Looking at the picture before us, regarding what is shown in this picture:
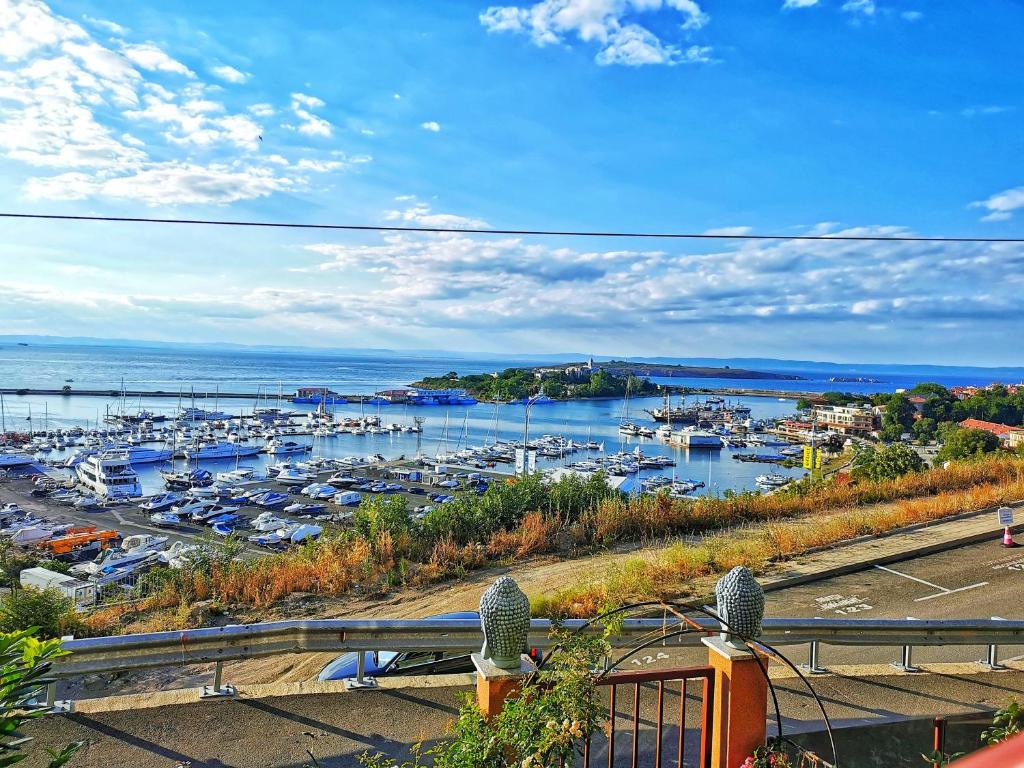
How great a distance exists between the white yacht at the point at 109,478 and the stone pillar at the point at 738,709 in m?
48.9

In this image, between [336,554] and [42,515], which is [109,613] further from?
[42,515]

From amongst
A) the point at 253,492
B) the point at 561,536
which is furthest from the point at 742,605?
the point at 253,492

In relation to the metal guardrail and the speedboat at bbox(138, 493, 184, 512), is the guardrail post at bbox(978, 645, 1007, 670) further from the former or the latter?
the speedboat at bbox(138, 493, 184, 512)

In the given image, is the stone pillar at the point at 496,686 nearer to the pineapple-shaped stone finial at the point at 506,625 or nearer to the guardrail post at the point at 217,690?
the pineapple-shaped stone finial at the point at 506,625

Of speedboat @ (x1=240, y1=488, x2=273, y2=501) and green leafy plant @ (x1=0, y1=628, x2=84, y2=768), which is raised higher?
green leafy plant @ (x1=0, y1=628, x2=84, y2=768)

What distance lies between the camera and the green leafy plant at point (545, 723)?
8.29 feet

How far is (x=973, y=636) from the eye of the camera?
4.97 m

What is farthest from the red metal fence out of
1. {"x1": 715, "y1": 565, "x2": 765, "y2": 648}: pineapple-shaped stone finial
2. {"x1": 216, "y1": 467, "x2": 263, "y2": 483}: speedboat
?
{"x1": 216, "y1": 467, "x2": 263, "y2": 483}: speedboat

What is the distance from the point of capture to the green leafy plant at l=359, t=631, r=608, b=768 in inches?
99.4

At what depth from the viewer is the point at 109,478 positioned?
45750 millimetres

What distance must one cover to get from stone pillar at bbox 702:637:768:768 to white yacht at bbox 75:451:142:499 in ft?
160

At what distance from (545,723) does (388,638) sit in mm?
2233

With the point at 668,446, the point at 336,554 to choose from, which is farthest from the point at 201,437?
the point at 336,554

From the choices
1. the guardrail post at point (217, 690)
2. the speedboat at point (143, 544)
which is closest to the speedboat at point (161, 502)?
the speedboat at point (143, 544)
